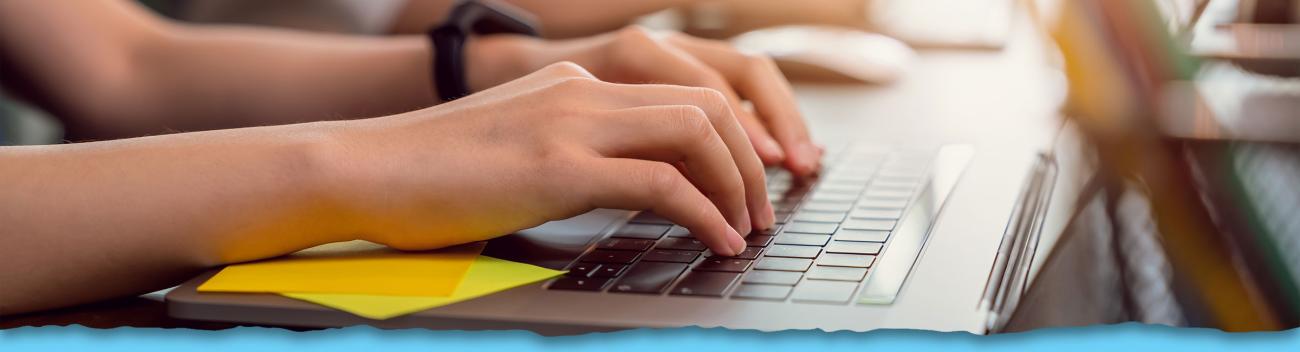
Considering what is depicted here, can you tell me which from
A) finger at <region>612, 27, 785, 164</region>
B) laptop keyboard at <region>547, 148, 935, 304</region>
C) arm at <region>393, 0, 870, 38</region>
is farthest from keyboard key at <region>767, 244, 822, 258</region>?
arm at <region>393, 0, 870, 38</region>

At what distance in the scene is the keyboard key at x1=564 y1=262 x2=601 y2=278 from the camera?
0.47 metres

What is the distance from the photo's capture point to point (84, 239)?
0.47 m

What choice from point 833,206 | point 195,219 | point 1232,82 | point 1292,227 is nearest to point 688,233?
point 833,206

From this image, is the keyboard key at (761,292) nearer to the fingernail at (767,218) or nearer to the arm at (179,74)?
the fingernail at (767,218)

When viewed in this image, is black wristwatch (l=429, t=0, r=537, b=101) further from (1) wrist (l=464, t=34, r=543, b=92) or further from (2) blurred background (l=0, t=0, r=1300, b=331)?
(2) blurred background (l=0, t=0, r=1300, b=331)

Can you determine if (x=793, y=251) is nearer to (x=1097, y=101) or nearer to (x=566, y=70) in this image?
(x=566, y=70)

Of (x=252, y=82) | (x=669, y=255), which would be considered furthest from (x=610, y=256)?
(x=252, y=82)

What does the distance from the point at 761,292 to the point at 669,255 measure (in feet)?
0.25

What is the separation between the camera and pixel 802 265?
48 cm

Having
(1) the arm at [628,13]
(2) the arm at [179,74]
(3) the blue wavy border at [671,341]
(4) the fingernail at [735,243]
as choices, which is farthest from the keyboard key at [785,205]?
(1) the arm at [628,13]

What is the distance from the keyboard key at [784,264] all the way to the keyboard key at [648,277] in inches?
1.3

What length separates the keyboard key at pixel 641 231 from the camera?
0.55 metres

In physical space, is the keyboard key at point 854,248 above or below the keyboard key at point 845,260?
below

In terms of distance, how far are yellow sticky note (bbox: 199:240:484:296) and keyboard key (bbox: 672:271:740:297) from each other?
89mm
